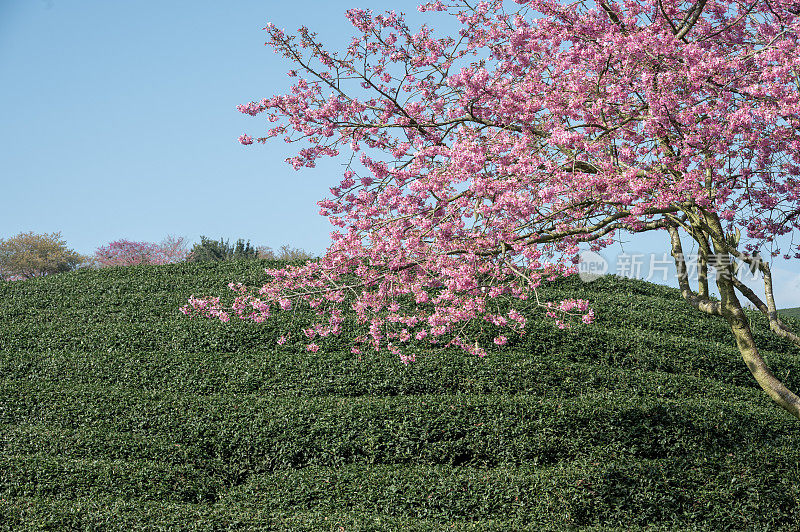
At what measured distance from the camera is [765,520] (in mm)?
8586

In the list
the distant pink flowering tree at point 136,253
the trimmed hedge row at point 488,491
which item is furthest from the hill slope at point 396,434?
the distant pink flowering tree at point 136,253

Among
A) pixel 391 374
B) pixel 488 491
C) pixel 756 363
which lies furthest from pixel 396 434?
pixel 756 363

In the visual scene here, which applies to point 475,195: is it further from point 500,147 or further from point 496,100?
point 496,100

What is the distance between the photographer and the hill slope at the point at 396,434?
27.8 feet

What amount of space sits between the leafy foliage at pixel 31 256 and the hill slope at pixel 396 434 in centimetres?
2365

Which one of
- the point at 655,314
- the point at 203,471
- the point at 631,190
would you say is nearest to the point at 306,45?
the point at 631,190

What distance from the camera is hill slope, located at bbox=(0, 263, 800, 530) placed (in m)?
8.48

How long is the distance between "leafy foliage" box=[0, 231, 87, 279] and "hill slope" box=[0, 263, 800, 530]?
23650mm

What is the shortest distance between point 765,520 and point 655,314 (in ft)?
21.8

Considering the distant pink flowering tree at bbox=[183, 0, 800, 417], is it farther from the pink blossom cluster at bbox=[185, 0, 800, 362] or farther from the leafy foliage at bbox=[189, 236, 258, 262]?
the leafy foliage at bbox=[189, 236, 258, 262]

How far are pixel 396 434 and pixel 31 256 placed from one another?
3225cm

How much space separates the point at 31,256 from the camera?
116 ft

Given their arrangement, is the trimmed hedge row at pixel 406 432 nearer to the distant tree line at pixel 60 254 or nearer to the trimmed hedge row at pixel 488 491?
the trimmed hedge row at pixel 488 491

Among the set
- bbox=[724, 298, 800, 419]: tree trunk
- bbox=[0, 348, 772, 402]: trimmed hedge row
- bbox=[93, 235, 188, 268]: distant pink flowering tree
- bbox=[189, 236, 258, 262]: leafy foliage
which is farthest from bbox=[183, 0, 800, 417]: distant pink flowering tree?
bbox=[93, 235, 188, 268]: distant pink flowering tree
